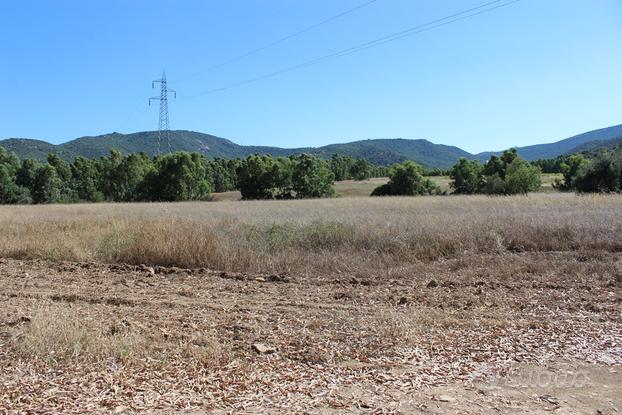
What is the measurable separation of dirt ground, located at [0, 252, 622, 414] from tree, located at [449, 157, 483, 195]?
2516 inches

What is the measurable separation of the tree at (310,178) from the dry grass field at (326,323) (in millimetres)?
60175

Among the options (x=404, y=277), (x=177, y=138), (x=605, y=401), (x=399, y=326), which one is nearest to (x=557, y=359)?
(x=605, y=401)

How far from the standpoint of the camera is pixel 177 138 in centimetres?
15675

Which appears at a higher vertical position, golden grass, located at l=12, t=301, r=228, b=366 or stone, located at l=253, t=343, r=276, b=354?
golden grass, located at l=12, t=301, r=228, b=366

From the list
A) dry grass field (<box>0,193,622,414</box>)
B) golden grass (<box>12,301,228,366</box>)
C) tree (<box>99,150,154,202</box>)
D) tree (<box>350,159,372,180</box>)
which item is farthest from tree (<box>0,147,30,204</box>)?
tree (<box>350,159,372,180</box>)

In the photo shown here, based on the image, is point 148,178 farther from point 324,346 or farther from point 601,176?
point 324,346

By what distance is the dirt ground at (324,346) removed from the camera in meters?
3.54

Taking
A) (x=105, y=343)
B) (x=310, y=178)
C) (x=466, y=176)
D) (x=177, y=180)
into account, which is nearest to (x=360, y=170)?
(x=466, y=176)

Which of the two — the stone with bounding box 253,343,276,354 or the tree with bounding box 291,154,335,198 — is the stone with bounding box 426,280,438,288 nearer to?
the stone with bounding box 253,343,276,354

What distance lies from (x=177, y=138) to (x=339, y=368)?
16062 cm

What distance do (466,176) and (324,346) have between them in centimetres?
7128

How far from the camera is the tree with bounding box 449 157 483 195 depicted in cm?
6906

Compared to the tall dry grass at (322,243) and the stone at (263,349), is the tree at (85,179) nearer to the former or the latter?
the tall dry grass at (322,243)

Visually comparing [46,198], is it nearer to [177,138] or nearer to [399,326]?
[399,326]
